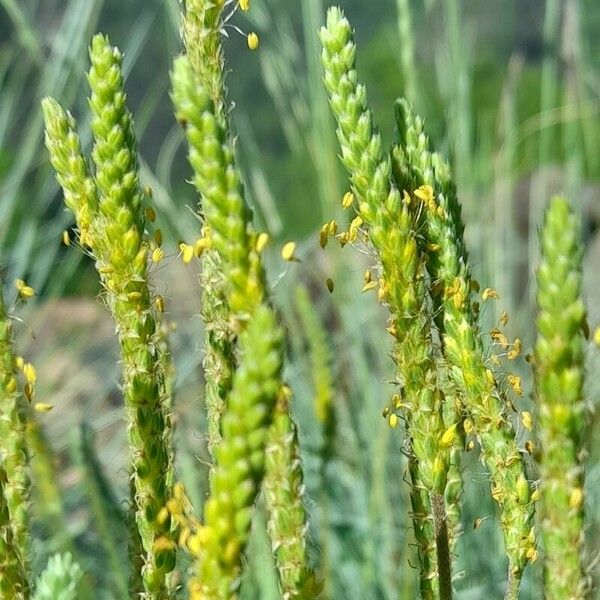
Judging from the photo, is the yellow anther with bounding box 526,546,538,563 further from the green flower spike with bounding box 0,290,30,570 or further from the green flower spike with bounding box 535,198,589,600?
the green flower spike with bounding box 0,290,30,570

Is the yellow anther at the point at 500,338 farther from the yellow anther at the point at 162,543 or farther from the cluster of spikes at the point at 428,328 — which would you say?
the yellow anther at the point at 162,543

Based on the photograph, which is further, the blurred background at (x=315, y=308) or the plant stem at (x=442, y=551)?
the blurred background at (x=315, y=308)

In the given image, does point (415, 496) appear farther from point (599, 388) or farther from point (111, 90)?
point (599, 388)

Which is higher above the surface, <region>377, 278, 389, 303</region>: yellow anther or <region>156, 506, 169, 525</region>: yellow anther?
<region>377, 278, 389, 303</region>: yellow anther

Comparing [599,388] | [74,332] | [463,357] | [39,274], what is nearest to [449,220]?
[463,357]

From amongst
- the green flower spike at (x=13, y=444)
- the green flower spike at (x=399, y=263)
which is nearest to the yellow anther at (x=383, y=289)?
the green flower spike at (x=399, y=263)

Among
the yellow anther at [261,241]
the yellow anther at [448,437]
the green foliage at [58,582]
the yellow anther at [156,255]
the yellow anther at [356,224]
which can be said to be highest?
the yellow anther at [356,224]

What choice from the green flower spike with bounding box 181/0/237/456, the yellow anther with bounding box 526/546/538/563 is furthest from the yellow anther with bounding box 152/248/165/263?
the yellow anther with bounding box 526/546/538/563
